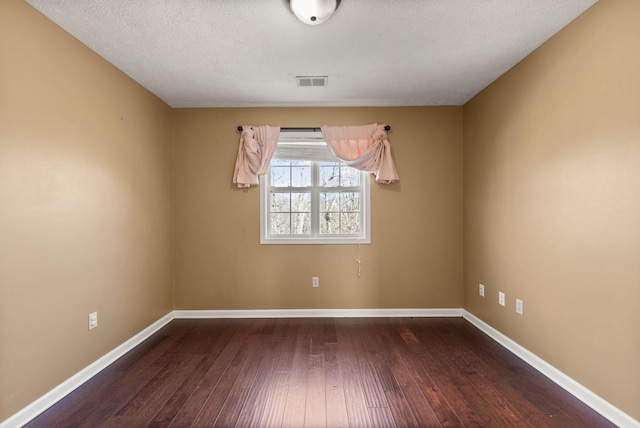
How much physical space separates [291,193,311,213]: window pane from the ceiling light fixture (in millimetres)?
2124

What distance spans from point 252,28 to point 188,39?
513 mm

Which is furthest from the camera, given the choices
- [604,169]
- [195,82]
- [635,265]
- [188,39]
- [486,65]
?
[195,82]

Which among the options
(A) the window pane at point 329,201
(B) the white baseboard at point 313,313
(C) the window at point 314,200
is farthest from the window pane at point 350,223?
(B) the white baseboard at point 313,313

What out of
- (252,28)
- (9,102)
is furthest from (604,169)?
(9,102)

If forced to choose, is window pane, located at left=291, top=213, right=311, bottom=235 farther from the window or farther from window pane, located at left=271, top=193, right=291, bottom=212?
window pane, located at left=271, top=193, right=291, bottom=212

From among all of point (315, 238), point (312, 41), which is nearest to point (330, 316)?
point (315, 238)

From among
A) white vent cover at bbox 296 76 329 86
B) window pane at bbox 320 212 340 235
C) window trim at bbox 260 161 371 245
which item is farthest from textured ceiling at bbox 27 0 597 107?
window pane at bbox 320 212 340 235

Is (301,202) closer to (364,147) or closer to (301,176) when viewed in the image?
(301,176)

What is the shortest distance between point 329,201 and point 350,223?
0.38 m

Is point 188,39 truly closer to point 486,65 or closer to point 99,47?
point 99,47

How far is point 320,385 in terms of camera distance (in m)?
2.20

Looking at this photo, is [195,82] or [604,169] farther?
[195,82]

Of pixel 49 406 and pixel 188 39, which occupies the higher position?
pixel 188 39

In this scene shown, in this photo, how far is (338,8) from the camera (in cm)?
189
